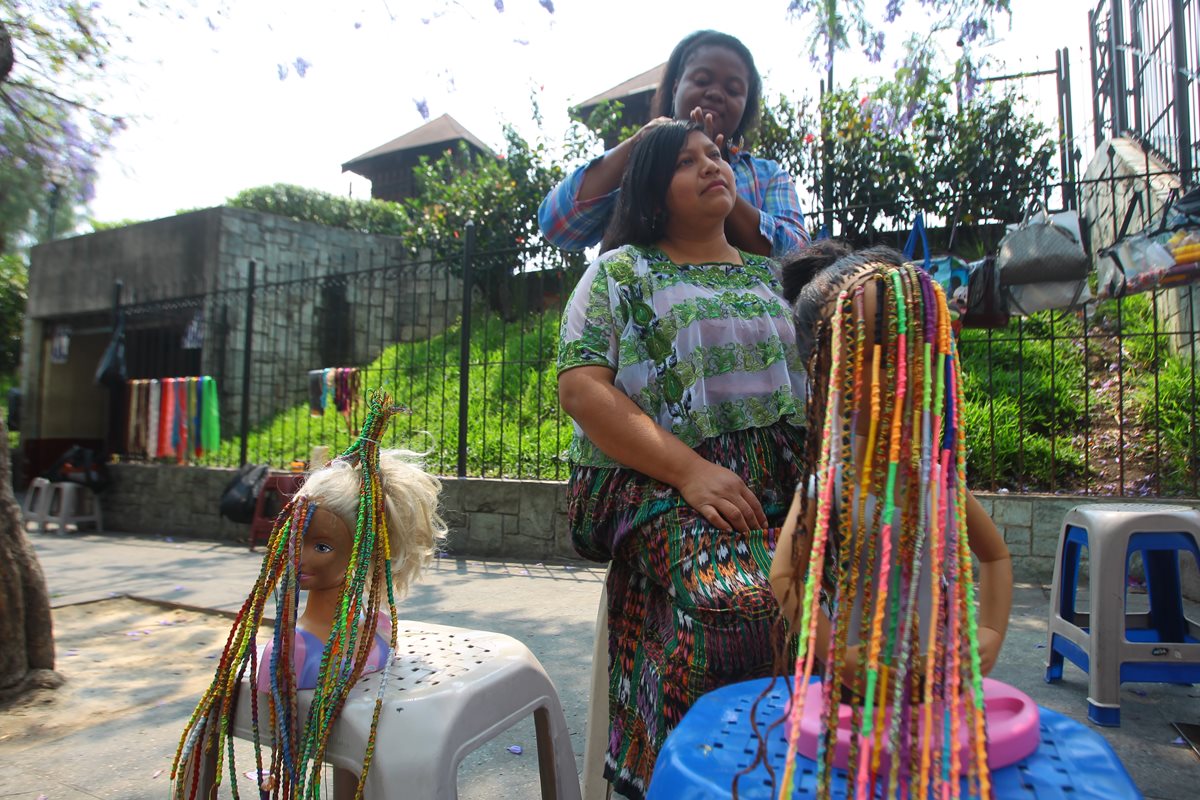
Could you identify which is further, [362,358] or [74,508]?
[362,358]

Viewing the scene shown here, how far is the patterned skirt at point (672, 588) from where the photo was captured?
1.29 meters

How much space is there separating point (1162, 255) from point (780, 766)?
178 inches

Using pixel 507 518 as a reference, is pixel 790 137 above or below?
above

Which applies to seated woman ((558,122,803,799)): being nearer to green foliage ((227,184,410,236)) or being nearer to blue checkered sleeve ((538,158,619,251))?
blue checkered sleeve ((538,158,619,251))

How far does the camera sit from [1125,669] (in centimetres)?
256

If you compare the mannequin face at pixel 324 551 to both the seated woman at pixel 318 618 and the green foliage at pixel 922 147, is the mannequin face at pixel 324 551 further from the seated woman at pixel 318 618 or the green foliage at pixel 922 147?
the green foliage at pixel 922 147

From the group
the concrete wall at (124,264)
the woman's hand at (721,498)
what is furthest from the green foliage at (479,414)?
the woman's hand at (721,498)

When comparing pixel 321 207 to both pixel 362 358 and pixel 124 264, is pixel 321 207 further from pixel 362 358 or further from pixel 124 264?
pixel 362 358

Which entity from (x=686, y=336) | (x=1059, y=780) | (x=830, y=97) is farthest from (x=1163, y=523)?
(x=830, y=97)

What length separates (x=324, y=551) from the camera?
169 cm

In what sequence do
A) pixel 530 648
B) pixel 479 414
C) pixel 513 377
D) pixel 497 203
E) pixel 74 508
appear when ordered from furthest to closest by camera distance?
1. pixel 497 203
2. pixel 74 508
3. pixel 513 377
4. pixel 479 414
5. pixel 530 648

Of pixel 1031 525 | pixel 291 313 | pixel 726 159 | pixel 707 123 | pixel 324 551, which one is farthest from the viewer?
pixel 291 313

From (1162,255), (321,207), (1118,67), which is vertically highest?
(321,207)

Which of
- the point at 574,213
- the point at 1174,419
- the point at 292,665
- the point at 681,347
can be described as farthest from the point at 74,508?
the point at 1174,419
